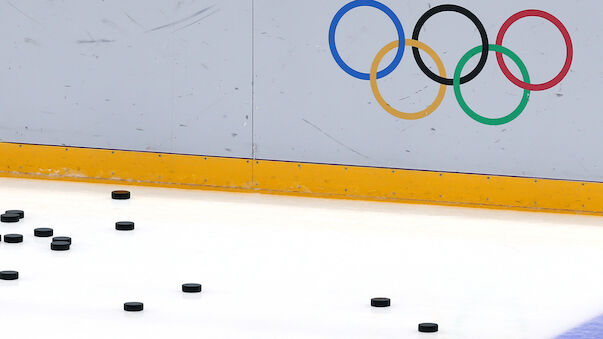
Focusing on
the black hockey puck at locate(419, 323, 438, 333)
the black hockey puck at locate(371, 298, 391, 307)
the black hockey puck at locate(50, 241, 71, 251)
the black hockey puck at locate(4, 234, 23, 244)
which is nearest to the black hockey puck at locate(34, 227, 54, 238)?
the black hockey puck at locate(4, 234, 23, 244)

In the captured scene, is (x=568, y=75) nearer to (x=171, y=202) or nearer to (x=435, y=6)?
(x=435, y=6)

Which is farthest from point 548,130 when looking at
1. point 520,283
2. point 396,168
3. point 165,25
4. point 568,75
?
point 165,25

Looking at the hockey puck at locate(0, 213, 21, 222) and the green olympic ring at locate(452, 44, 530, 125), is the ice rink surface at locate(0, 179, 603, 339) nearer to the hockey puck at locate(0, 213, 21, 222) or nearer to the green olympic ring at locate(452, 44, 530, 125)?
the hockey puck at locate(0, 213, 21, 222)

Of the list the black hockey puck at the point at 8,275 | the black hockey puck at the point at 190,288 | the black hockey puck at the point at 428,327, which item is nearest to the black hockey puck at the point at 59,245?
the black hockey puck at the point at 8,275

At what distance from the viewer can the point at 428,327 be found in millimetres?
5324

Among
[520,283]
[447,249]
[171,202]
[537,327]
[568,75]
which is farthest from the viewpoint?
[171,202]

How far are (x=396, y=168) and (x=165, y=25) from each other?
1811 mm

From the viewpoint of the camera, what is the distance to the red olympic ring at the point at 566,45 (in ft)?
26.0

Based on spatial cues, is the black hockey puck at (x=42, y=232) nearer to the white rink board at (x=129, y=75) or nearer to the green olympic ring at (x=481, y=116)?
the white rink board at (x=129, y=75)

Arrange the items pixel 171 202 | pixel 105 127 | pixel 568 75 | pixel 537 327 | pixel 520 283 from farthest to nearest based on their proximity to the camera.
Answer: pixel 105 127, pixel 171 202, pixel 568 75, pixel 520 283, pixel 537 327

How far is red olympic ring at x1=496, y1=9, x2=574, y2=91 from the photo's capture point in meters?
7.94

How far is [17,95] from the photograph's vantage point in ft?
30.2

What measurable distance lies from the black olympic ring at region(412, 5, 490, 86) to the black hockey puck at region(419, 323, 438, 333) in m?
3.10

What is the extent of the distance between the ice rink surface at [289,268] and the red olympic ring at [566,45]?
2.58 ft
